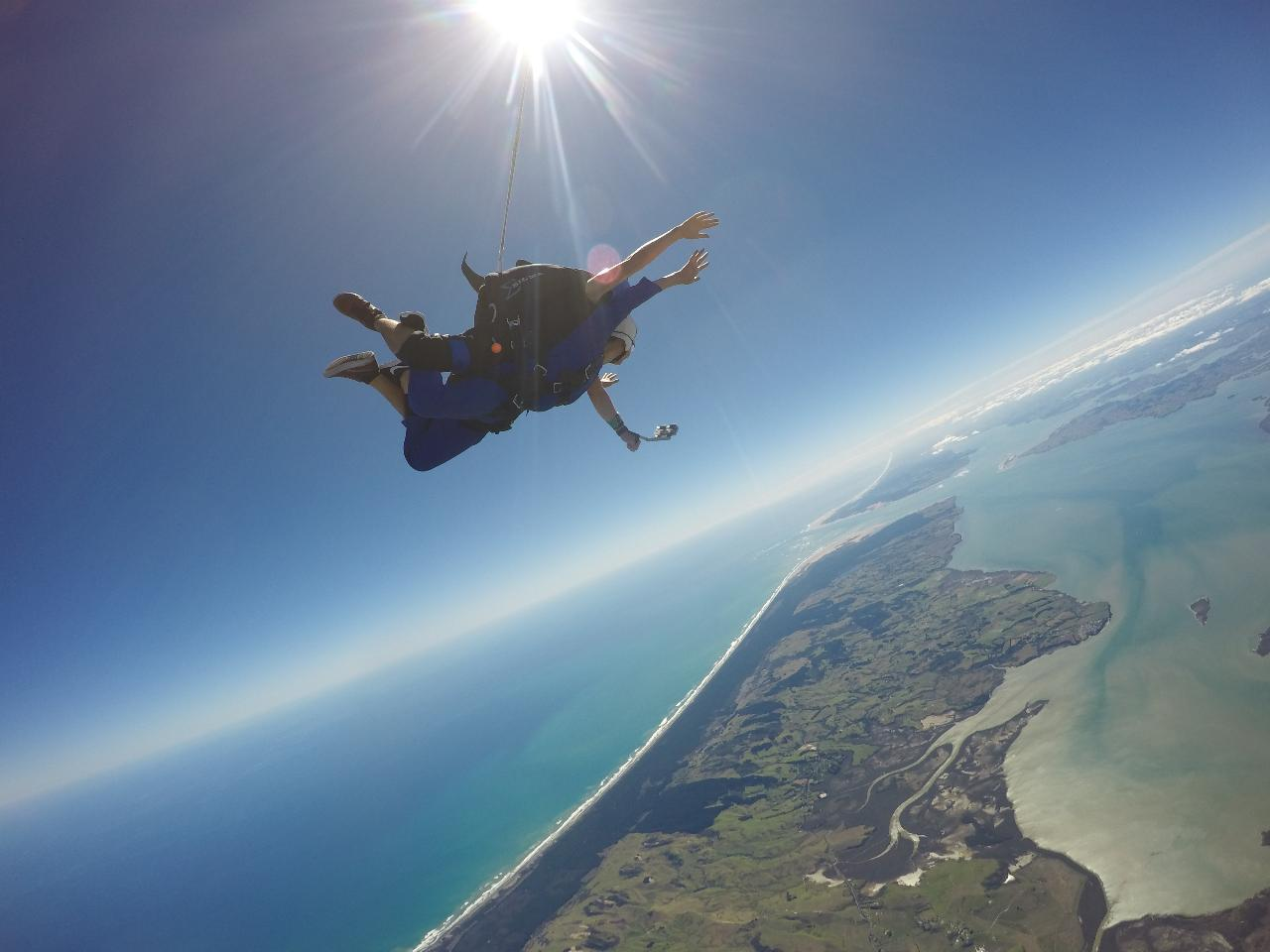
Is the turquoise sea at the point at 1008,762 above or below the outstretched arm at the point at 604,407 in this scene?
below

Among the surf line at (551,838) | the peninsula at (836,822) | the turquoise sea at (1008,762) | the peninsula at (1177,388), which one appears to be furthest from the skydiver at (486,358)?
the peninsula at (1177,388)

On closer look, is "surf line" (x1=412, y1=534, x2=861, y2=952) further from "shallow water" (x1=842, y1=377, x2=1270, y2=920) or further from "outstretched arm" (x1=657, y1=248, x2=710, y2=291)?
"outstretched arm" (x1=657, y1=248, x2=710, y2=291)

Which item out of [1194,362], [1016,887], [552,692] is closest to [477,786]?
[552,692]

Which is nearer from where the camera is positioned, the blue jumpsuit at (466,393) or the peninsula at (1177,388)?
the blue jumpsuit at (466,393)

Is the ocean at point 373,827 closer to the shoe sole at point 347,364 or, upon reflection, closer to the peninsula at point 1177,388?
the shoe sole at point 347,364

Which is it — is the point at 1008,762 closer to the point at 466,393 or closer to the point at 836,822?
the point at 836,822

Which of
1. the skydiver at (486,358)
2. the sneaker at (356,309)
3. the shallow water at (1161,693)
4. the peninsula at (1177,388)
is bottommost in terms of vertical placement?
the shallow water at (1161,693)

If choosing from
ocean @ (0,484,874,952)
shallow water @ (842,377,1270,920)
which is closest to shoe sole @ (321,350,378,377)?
shallow water @ (842,377,1270,920)

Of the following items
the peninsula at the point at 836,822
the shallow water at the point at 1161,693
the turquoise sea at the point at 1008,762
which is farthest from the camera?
the turquoise sea at the point at 1008,762

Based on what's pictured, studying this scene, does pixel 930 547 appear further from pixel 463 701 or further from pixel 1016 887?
pixel 463 701
